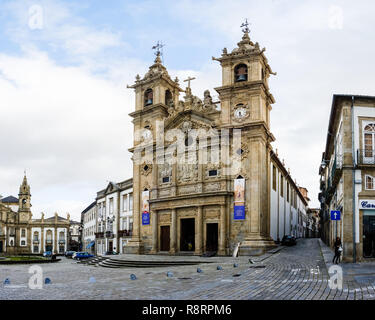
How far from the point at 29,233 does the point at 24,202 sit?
7752 millimetres

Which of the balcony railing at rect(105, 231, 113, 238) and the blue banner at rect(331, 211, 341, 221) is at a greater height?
the blue banner at rect(331, 211, 341, 221)

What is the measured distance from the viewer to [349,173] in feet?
80.3

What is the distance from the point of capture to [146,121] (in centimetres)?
4172

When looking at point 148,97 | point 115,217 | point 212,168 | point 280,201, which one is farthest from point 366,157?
point 115,217

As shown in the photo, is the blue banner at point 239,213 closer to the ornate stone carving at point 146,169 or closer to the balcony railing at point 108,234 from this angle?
the ornate stone carving at point 146,169

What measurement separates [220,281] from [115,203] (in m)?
38.9

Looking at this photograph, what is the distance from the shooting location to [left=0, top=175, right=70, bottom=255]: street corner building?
98.3 meters

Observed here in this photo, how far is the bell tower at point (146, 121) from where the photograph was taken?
40.1 meters

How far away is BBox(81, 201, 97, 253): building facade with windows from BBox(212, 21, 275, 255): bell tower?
38.5 m

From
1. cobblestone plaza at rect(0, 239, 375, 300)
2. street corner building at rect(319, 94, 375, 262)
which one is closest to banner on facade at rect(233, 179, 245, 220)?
street corner building at rect(319, 94, 375, 262)

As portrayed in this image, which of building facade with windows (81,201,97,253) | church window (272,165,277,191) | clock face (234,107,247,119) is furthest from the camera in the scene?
building facade with windows (81,201,97,253)

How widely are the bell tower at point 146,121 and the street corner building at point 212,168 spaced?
92mm

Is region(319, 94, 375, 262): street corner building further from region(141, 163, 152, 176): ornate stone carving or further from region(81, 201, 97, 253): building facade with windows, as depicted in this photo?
region(81, 201, 97, 253): building facade with windows

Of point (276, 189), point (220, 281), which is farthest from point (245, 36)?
point (220, 281)
